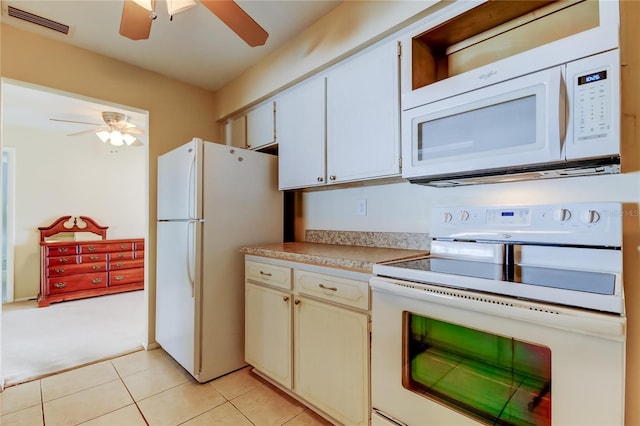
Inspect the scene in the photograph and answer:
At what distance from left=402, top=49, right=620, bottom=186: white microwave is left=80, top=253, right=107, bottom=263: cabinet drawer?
4689 millimetres

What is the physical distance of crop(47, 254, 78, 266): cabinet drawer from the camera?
160 inches

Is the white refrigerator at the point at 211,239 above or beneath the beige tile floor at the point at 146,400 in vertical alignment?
above

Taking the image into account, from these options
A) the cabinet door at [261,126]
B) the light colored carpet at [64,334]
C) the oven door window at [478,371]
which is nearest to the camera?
the oven door window at [478,371]

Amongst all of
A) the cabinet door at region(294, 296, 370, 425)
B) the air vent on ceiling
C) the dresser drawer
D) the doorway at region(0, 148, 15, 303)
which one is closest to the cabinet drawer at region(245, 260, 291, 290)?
the cabinet door at region(294, 296, 370, 425)

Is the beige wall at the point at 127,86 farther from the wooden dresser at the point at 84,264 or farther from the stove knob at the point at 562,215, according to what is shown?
the stove knob at the point at 562,215

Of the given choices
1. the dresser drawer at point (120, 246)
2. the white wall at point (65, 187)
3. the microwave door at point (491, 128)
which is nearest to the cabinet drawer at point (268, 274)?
the microwave door at point (491, 128)

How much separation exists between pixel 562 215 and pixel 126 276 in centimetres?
529

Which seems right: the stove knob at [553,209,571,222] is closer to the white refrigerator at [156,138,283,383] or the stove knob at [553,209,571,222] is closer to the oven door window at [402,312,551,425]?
the oven door window at [402,312,551,425]

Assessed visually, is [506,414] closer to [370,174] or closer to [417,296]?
[417,296]

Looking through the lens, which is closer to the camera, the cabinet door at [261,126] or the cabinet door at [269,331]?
the cabinet door at [269,331]

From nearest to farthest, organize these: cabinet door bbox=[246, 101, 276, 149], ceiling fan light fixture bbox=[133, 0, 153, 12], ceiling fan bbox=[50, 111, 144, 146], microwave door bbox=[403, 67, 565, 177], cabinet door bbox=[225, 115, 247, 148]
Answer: microwave door bbox=[403, 67, 565, 177] → ceiling fan light fixture bbox=[133, 0, 153, 12] → cabinet door bbox=[246, 101, 276, 149] → cabinet door bbox=[225, 115, 247, 148] → ceiling fan bbox=[50, 111, 144, 146]

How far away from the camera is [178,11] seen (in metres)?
1.54

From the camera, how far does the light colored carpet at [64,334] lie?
7.76 feet

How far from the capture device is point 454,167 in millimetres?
1338
